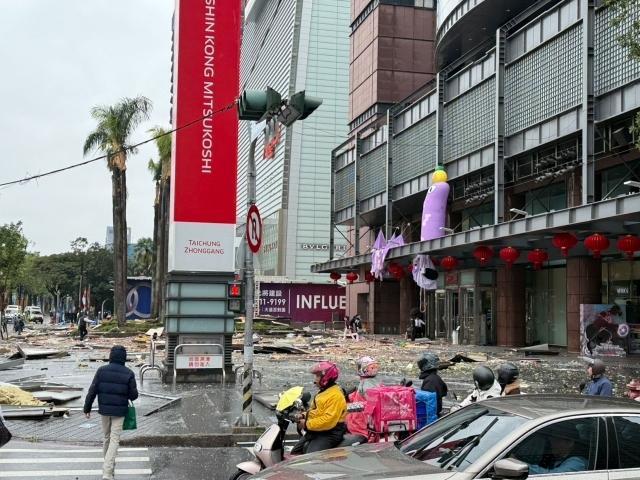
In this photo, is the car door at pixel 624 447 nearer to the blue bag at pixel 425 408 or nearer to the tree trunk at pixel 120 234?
the blue bag at pixel 425 408

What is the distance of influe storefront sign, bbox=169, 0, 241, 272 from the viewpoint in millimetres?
18172

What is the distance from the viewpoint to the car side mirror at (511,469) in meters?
4.44

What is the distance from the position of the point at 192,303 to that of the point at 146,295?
146ft

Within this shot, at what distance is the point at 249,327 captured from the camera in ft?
39.7

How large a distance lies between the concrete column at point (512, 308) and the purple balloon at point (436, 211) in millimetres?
3942

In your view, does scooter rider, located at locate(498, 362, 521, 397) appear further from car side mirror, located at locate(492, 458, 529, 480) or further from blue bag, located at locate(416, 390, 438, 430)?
car side mirror, located at locate(492, 458, 529, 480)

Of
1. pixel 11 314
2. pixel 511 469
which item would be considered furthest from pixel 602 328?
pixel 11 314

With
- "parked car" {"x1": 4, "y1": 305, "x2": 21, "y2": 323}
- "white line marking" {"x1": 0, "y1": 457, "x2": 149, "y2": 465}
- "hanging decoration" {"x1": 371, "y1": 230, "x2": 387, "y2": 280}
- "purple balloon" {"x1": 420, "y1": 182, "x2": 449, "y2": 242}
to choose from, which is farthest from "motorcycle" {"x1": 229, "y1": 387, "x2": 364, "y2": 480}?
"parked car" {"x1": 4, "y1": 305, "x2": 21, "y2": 323}

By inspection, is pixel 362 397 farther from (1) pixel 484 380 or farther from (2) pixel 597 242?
(2) pixel 597 242

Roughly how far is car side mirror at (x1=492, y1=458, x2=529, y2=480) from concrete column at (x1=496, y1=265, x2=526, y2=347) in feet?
104

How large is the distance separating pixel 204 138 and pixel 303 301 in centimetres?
4789

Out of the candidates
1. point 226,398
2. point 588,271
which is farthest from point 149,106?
point 226,398

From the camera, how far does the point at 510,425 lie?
16.5 ft

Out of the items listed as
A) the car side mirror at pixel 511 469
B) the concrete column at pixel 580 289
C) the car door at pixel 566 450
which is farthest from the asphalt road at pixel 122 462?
the concrete column at pixel 580 289
